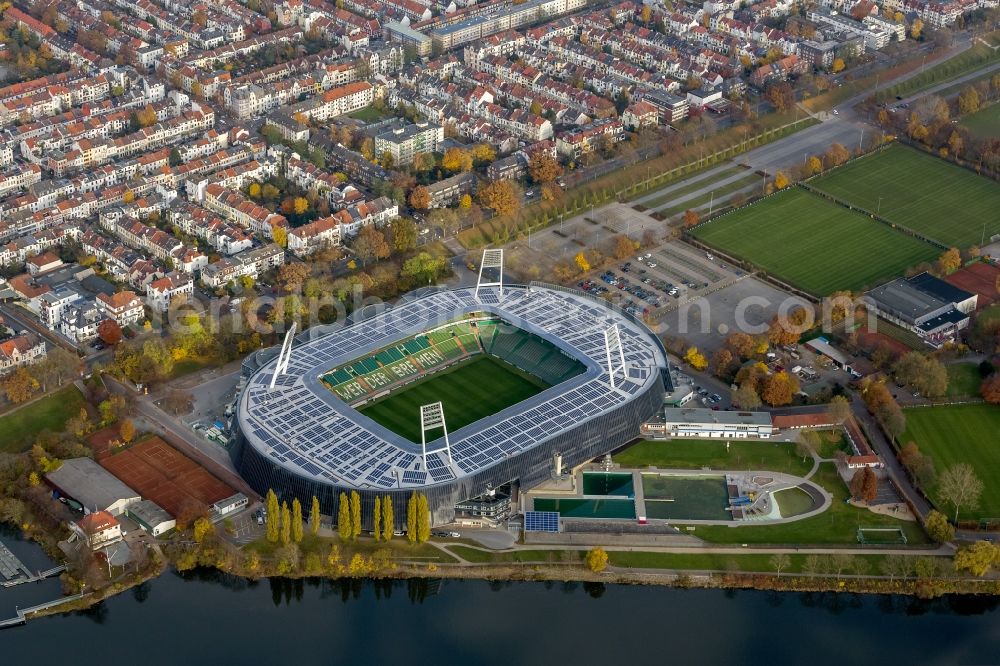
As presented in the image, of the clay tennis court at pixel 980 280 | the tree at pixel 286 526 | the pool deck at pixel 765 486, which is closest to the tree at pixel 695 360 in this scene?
the pool deck at pixel 765 486

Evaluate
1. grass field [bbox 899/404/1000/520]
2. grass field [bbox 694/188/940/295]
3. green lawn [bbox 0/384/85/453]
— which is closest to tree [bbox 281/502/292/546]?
green lawn [bbox 0/384/85/453]

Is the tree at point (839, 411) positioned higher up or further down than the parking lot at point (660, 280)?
higher up

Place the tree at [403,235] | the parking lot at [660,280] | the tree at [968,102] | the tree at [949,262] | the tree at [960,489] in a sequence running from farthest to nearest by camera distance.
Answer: the tree at [968,102] < the tree at [403,235] < the tree at [949,262] < the parking lot at [660,280] < the tree at [960,489]

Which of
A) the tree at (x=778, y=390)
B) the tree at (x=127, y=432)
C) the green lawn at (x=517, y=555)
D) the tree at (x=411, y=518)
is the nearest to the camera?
the tree at (x=411, y=518)

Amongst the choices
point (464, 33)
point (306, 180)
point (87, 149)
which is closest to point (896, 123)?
point (464, 33)

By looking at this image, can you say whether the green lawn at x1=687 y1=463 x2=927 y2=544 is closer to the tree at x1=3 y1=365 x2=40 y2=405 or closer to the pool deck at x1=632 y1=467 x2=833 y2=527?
the pool deck at x1=632 y1=467 x2=833 y2=527

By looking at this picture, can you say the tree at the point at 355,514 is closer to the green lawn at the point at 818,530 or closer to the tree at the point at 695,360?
the green lawn at the point at 818,530

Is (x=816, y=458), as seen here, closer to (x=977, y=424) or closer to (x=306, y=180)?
(x=977, y=424)

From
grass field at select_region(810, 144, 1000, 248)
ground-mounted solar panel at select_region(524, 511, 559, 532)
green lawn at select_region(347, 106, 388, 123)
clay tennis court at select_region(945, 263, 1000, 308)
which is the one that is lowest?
green lawn at select_region(347, 106, 388, 123)
